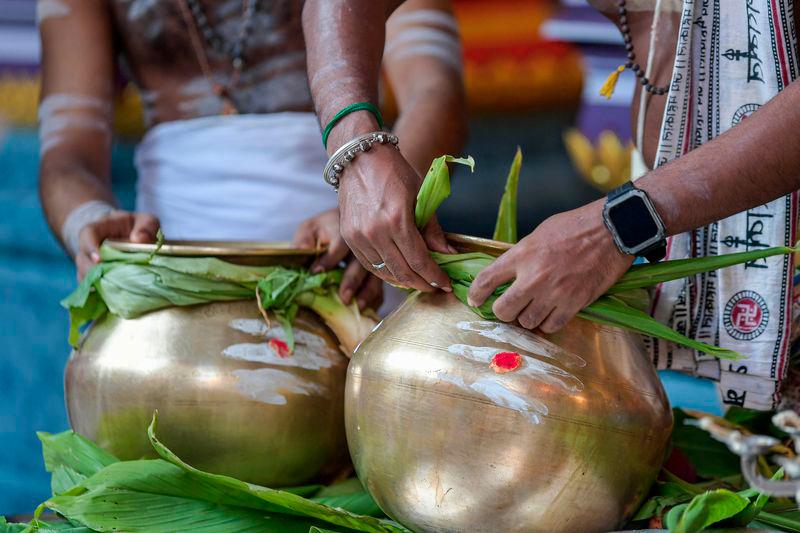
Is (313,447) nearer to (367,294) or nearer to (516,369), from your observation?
(367,294)

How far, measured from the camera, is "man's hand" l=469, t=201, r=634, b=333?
87 centimetres

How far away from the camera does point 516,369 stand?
871 millimetres

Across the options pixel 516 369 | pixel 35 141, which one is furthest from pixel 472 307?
pixel 35 141

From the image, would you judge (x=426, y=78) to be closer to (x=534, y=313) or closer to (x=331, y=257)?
(x=331, y=257)

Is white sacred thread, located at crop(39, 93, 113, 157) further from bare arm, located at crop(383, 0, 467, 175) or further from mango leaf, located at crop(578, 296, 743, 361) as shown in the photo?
mango leaf, located at crop(578, 296, 743, 361)

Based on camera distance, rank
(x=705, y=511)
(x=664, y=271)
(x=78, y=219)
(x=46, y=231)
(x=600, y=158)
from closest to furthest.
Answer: (x=705, y=511), (x=664, y=271), (x=78, y=219), (x=600, y=158), (x=46, y=231)

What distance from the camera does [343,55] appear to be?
1115 millimetres

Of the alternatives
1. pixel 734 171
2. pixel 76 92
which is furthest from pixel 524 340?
pixel 76 92

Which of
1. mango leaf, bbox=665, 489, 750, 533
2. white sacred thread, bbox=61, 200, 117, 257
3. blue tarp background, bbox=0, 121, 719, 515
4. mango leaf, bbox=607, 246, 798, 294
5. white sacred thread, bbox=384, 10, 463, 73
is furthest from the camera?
blue tarp background, bbox=0, 121, 719, 515

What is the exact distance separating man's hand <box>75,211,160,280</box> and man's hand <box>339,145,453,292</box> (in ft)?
1.41

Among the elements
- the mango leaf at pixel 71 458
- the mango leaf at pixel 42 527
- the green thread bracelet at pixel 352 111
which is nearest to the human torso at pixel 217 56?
the green thread bracelet at pixel 352 111

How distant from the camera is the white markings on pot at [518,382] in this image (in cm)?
86

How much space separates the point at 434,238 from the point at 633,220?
0.22 meters

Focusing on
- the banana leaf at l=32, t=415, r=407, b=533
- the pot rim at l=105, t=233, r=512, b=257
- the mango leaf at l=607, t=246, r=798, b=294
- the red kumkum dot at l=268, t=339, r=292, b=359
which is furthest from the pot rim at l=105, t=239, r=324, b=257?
the mango leaf at l=607, t=246, r=798, b=294
